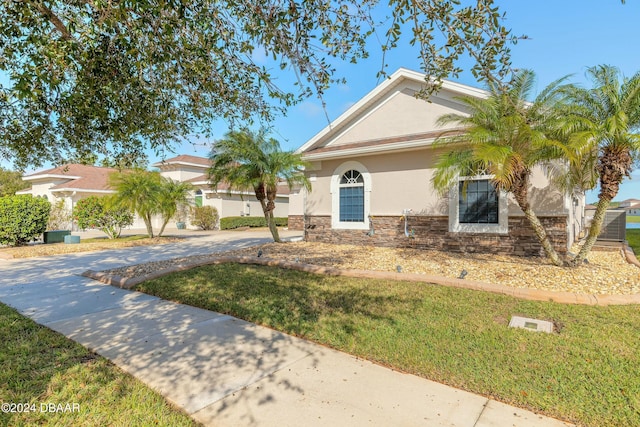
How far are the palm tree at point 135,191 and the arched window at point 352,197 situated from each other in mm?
9283

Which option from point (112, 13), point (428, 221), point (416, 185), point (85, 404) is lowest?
point (85, 404)

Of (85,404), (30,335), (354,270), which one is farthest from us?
(354,270)

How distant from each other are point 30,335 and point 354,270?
6.10m

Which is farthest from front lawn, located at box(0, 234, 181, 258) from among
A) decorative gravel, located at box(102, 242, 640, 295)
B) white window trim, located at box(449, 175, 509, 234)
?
white window trim, located at box(449, 175, 509, 234)

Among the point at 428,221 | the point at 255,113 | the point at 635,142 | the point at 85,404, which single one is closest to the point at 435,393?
the point at 85,404

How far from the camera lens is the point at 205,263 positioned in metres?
9.49

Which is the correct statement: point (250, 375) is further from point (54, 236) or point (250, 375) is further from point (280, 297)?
point (54, 236)

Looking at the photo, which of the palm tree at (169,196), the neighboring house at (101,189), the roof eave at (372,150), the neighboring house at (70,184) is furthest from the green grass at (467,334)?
the neighboring house at (70,184)

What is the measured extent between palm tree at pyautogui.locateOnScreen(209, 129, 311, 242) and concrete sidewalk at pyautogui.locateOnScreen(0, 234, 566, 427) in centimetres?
700

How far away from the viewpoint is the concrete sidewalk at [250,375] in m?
2.91

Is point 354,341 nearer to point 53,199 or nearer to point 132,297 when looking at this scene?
point 132,297

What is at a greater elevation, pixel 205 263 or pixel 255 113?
pixel 255 113

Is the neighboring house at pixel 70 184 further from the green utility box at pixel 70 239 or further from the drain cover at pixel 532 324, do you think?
the drain cover at pixel 532 324

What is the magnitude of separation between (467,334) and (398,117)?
32.8ft
